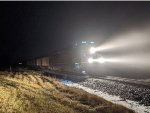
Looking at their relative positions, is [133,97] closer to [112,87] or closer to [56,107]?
[112,87]

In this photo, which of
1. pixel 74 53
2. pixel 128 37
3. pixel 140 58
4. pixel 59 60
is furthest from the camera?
pixel 128 37

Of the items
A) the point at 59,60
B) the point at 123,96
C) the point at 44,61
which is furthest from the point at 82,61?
the point at 123,96

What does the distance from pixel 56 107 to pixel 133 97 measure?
23.7ft

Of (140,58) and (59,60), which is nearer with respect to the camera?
(59,60)

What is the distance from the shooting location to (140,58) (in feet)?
195

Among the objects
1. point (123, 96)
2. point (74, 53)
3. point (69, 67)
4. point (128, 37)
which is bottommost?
point (123, 96)

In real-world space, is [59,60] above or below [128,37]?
below

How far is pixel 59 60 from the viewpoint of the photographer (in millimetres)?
46375

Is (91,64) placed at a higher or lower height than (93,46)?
lower

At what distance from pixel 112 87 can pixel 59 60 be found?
24748 millimetres

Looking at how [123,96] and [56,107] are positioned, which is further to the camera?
[123,96]

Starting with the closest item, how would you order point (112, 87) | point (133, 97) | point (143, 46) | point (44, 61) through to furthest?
1. point (133, 97)
2. point (112, 87)
3. point (44, 61)
4. point (143, 46)

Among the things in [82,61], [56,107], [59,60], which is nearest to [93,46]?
[82,61]

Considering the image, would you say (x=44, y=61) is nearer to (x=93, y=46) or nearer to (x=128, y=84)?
(x=93, y=46)
